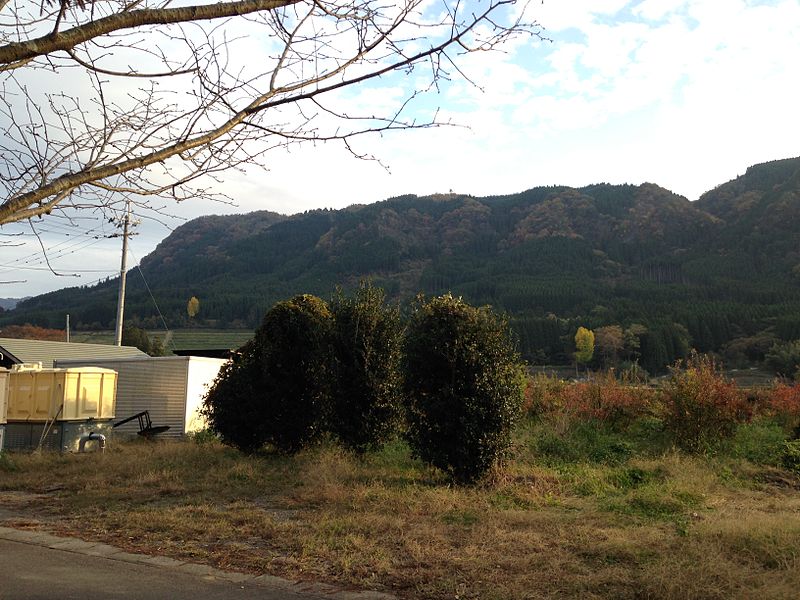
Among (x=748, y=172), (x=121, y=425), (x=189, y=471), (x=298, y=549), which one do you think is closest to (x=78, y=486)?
(x=189, y=471)

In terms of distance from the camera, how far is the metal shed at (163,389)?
65.3ft

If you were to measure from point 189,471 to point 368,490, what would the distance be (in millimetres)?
4412

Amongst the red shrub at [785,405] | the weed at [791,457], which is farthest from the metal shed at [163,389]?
the red shrub at [785,405]

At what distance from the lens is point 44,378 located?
16484 mm

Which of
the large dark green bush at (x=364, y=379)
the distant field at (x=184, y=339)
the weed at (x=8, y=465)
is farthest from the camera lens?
the distant field at (x=184, y=339)

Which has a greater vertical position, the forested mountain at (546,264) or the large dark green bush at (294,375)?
the forested mountain at (546,264)

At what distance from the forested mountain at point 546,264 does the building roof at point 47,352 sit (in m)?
47.4

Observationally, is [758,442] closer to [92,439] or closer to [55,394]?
[92,439]

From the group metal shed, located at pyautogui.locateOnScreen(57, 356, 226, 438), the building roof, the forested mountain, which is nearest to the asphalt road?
metal shed, located at pyautogui.locateOnScreen(57, 356, 226, 438)

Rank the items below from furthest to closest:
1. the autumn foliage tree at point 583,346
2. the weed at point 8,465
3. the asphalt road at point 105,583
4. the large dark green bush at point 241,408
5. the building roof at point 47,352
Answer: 1. the autumn foliage tree at point 583,346
2. the building roof at point 47,352
3. the large dark green bush at point 241,408
4. the weed at point 8,465
5. the asphalt road at point 105,583

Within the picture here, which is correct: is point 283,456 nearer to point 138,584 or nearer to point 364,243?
point 138,584

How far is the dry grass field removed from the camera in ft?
18.4

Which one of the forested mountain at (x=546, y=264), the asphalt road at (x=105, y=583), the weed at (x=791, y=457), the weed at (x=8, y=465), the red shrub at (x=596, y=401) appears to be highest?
the forested mountain at (x=546, y=264)

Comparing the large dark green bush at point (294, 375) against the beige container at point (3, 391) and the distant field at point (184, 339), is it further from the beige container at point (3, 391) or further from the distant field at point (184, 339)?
the distant field at point (184, 339)
